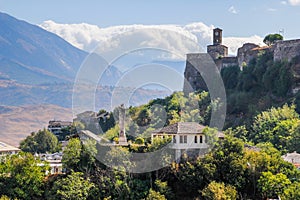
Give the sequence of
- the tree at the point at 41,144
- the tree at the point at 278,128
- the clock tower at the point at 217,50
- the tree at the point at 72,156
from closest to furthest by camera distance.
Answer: the tree at the point at 72,156, the tree at the point at 278,128, the tree at the point at 41,144, the clock tower at the point at 217,50

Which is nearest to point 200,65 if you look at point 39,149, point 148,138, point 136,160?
point 39,149

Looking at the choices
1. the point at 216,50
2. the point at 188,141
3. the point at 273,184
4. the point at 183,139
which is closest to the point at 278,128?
the point at 188,141

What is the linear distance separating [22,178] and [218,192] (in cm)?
1466

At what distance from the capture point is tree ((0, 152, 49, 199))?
134 ft

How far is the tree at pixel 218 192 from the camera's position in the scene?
3539 cm

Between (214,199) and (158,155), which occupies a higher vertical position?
(158,155)

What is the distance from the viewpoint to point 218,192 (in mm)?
35531

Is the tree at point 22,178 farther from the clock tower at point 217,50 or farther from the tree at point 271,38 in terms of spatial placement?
the tree at point 271,38

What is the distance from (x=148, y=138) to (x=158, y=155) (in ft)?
16.7

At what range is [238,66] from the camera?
7069 cm

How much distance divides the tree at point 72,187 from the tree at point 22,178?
142 centimetres

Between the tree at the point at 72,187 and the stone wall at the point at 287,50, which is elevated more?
the stone wall at the point at 287,50

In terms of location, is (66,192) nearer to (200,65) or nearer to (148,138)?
(148,138)

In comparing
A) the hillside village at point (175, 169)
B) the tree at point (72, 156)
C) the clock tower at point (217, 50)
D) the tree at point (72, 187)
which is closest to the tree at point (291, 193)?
the hillside village at point (175, 169)
